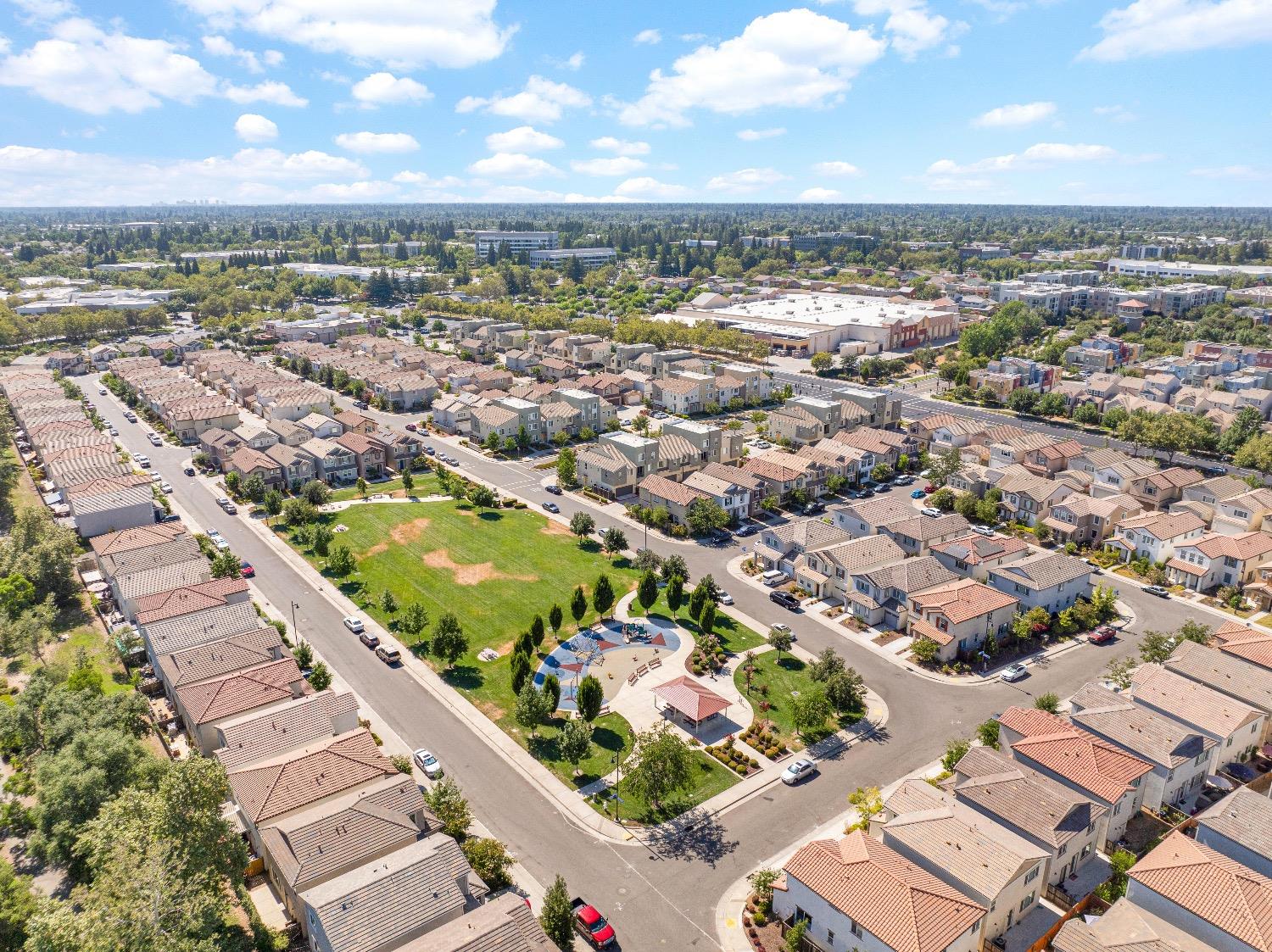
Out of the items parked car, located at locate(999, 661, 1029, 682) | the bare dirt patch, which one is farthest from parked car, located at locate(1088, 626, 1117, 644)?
the bare dirt patch

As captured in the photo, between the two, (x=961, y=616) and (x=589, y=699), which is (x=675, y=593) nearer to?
(x=589, y=699)

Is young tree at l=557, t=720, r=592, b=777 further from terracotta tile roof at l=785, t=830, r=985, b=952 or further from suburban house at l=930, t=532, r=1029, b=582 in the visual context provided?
suburban house at l=930, t=532, r=1029, b=582

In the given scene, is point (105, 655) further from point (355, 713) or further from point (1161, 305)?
point (1161, 305)

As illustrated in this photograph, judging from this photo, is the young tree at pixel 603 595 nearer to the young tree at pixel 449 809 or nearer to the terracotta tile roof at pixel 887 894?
the young tree at pixel 449 809

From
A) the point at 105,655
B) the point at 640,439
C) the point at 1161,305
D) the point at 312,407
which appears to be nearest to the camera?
the point at 105,655

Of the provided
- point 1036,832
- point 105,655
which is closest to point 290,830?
point 105,655

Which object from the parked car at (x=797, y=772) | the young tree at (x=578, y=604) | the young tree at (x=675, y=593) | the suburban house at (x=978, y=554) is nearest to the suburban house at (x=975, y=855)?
the parked car at (x=797, y=772)

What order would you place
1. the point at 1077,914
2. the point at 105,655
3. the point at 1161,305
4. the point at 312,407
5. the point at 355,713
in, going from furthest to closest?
the point at 1161,305 < the point at 312,407 < the point at 105,655 < the point at 355,713 < the point at 1077,914
